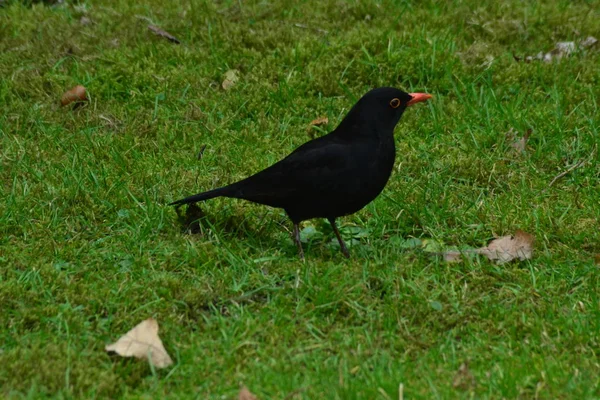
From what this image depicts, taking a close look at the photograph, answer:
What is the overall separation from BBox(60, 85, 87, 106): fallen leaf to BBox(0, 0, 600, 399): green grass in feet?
0.24

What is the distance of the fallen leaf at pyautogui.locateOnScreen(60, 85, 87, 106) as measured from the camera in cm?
634

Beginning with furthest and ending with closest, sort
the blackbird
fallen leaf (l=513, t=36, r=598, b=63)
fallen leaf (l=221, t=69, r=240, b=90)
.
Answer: fallen leaf (l=513, t=36, r=598, b=63) → fallen leaf (l=221, t=69, r=240, b=90) → the blackbird

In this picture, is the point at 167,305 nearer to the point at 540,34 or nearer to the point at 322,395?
the point at 322,395

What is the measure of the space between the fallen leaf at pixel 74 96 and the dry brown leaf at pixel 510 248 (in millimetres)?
3025

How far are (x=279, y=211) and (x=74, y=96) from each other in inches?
76.8

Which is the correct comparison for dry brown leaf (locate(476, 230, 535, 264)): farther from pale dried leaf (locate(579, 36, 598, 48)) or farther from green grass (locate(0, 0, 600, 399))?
pale dried leaf (locate(579, 36, 598, 48))

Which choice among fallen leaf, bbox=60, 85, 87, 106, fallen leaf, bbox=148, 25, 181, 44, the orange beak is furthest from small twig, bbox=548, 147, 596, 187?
fallen leaf, bbox=60, 85, 87, 106

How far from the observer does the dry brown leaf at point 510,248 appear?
15.0 feet

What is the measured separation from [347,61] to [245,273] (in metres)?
2.64

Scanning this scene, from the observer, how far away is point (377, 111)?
4766 millimetres

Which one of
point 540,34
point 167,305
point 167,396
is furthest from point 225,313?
point 540,34

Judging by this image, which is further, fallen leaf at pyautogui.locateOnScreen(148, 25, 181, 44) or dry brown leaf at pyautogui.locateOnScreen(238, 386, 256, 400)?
fallen leaf at pyautogui.locateOnScreen(148, 25, 181, 44)

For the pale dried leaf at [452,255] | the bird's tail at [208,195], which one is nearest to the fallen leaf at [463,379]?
the pale dried leaf at [452,255]

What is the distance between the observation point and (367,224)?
198 inches
